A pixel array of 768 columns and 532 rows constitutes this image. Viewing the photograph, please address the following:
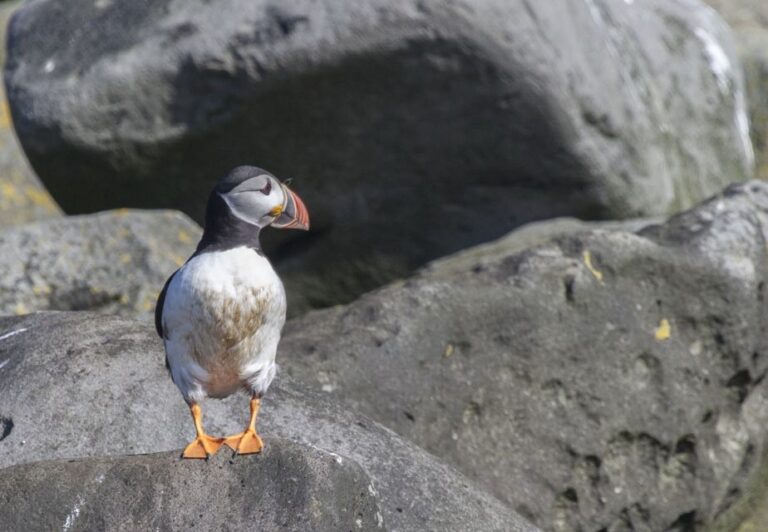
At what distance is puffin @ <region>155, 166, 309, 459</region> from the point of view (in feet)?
12.0

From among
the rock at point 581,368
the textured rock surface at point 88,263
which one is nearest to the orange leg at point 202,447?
the rock at point 581,368

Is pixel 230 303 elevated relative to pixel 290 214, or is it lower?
lower

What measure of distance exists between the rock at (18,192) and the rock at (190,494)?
5027 mm

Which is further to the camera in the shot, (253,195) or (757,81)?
(757,81)

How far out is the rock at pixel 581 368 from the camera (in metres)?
5.25

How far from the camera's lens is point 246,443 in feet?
11.9

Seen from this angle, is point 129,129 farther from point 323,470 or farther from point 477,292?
point 323,470

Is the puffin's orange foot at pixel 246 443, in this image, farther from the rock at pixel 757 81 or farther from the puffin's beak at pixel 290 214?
the rock at pixel 757 81

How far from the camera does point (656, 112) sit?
8172 millimetres

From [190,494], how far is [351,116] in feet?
12.8

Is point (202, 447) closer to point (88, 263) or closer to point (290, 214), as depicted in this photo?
point (290, 214)

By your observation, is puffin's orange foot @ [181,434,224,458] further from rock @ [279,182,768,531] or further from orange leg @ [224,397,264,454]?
rock @ [279,182,768,531]

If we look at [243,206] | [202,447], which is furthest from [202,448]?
[243,206]

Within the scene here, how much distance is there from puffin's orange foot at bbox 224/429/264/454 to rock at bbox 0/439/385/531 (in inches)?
0.9
